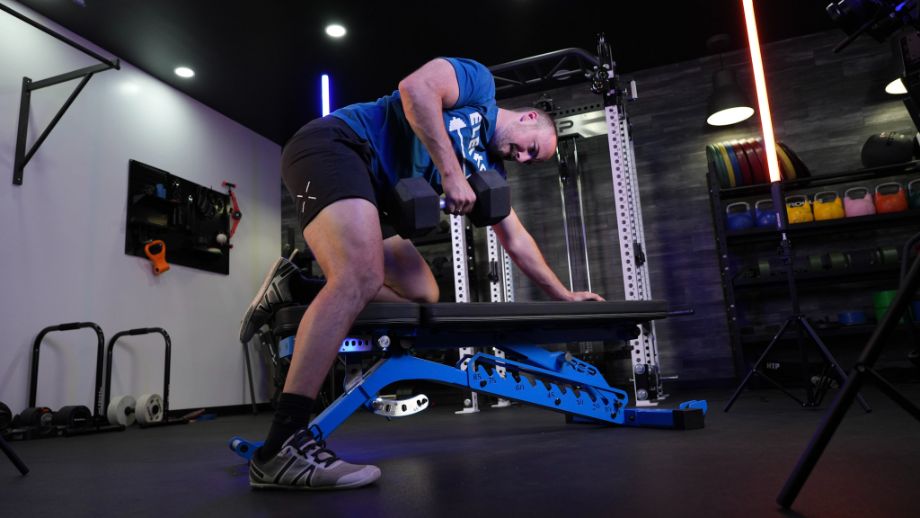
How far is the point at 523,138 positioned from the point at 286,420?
1.11 meters

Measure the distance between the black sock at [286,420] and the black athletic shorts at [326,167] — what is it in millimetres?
422

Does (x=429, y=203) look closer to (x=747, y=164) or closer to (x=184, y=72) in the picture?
(x=747, y=164)

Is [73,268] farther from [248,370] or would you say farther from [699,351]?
[699,351]

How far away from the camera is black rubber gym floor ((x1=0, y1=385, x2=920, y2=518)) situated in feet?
3.18

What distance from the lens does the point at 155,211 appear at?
4.73 meters

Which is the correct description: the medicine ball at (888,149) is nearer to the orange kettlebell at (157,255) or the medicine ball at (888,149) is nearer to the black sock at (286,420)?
the black sock at (286,420)

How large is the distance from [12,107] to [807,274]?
213 inches

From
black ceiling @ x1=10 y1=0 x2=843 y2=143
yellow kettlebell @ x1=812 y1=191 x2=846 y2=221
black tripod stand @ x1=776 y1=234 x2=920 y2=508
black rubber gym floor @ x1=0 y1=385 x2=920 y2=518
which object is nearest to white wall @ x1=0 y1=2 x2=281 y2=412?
black ceiling @ x1=10 y1=0 x2=843 y2=143

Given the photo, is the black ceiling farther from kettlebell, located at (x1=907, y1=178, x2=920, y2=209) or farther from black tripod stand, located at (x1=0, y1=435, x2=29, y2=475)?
black tripod stand, located at (x1=0, y1=435, x2=29, y2=475)

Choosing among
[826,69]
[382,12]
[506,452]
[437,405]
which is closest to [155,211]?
[382,12]

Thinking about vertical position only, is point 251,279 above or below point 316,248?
above

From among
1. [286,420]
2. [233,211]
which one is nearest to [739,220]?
[286,420]

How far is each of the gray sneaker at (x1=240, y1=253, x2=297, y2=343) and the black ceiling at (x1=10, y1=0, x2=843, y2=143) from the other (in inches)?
120

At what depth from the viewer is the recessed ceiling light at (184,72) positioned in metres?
4.82
